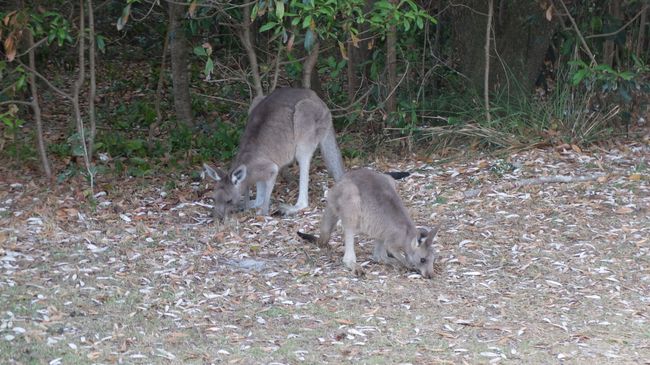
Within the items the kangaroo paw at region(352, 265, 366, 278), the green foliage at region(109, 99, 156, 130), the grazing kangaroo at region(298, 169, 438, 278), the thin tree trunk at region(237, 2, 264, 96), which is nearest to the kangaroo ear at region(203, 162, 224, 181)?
the thin tree trunk at region(237, 2, 264, 96)

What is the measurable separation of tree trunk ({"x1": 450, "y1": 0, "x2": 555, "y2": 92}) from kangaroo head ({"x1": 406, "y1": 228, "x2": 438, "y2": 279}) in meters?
4.22

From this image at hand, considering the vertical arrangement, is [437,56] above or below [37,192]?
above

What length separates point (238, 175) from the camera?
8172 millimetres

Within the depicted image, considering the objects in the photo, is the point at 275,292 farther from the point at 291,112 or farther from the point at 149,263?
the point at 291,112

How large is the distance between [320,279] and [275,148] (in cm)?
230

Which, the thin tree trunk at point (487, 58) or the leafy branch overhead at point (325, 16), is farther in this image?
the thin tree trunk at point (487, 58)

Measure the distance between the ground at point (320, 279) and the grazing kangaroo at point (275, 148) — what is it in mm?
233

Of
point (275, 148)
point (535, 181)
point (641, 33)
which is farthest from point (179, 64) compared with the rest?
point (641, 33)

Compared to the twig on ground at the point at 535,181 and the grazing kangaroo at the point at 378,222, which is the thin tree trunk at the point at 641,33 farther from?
the grazing kangaroo at the point at 378,222

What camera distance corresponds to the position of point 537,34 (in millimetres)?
10469

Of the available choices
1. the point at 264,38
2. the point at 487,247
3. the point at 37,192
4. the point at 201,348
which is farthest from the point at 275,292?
the point at 264,38

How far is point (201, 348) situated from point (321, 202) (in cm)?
341

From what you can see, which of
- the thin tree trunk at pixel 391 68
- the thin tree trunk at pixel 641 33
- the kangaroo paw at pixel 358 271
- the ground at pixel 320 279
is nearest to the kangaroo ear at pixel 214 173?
the ground at pixel 320 279

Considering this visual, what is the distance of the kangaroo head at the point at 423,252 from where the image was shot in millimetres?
6590
